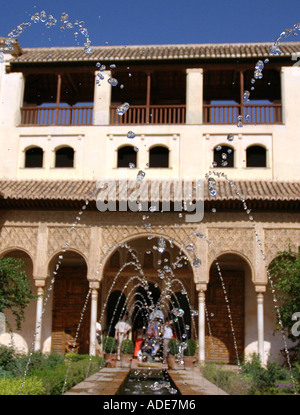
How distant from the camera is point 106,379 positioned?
11359 millimetres

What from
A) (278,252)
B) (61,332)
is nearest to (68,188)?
(61,332)

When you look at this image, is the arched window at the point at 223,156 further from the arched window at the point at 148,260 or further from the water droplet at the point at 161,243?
the arched window at the point at 148,260

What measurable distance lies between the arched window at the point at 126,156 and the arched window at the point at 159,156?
0.59m

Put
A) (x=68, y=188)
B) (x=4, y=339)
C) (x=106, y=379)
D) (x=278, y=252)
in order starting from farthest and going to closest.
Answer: (x=4, y=339) → (x=68, y=188) → (x=278, y=252) → (x=106, y=379)

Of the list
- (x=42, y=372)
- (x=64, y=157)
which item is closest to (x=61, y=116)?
(x=64, y=157)

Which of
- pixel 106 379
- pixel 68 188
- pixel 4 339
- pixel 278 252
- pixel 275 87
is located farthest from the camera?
pixel 275 87

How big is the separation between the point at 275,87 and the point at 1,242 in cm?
1077

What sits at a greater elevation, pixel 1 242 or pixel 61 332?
pixel 1 242

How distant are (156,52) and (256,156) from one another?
4.71m

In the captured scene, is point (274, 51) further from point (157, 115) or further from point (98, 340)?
point (98, 340)

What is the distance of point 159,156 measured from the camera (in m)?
18.6

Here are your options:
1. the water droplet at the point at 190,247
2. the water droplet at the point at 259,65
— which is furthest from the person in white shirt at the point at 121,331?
the water droplet at the point at 259,65
